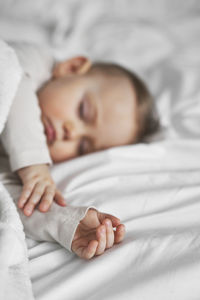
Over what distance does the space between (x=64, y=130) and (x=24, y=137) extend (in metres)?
0.21

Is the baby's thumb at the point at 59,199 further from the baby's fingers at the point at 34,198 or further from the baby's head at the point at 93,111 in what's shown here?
the baby's head at the point at 93,111

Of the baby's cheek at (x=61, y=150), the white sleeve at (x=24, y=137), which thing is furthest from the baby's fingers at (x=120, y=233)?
the baby's cheek at (x=61, y=150)

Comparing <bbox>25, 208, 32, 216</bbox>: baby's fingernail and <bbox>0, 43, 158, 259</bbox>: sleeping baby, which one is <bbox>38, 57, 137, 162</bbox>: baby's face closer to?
<bbox>0, 43, 158, 259</bbox>: sleeping baby

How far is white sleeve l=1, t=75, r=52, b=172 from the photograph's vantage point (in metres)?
0.84

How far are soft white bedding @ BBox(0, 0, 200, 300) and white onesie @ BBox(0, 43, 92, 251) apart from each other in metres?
0.03

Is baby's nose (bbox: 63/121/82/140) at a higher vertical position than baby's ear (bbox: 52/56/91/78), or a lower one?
lower

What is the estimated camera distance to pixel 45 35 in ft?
5.09

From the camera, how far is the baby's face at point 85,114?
1053mm

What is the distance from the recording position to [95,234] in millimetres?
657

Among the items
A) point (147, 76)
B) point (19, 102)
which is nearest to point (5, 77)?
point (19, 102)

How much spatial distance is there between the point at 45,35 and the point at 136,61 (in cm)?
37

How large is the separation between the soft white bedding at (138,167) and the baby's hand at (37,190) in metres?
0.05

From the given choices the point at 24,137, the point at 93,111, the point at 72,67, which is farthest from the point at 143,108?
the point at 24,137

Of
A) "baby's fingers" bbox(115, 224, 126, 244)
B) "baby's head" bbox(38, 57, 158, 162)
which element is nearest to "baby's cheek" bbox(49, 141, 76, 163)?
"baby's head" bbox(38, 57, 158, 162)
